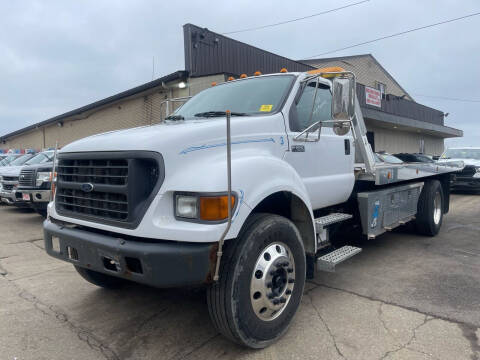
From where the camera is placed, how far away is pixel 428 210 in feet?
20.3

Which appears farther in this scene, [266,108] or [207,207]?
[266,108]

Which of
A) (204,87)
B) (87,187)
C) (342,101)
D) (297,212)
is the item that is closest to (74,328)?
(87,187)

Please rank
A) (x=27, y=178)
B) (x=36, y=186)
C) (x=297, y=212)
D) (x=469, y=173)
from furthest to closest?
(x=469, y=173) → (x=27, y=178) → (x=36, y=186) → (x=297, y=212)

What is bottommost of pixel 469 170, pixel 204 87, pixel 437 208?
pixel 437 208

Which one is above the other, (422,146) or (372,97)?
(372,97)

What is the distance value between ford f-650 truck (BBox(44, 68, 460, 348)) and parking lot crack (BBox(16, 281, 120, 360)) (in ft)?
1.50

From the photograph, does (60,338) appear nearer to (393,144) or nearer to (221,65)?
(221,65)

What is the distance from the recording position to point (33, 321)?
3311mm

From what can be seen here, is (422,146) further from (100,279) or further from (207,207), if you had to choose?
(207,207)

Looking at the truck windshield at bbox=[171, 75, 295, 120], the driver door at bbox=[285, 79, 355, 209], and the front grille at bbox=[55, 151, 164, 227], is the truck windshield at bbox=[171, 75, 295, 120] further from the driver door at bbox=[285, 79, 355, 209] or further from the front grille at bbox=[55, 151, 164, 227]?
the front grille at bbox=[55, 151, 164, 227]

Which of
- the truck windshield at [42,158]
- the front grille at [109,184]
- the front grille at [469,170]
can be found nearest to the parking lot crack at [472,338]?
the front grille at [109,184]

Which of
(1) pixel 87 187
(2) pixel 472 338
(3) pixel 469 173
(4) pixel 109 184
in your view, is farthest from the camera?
(3) pixel 469 173

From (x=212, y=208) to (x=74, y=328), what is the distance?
1.83 metres

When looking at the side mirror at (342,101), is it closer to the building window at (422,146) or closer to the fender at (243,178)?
the fender at (243,178)
